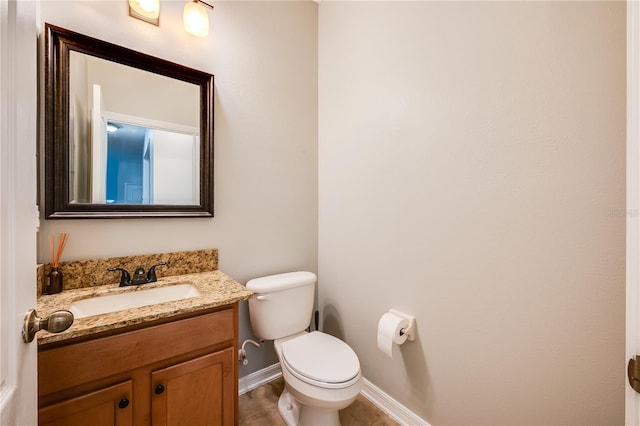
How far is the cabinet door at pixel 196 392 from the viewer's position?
1030mm

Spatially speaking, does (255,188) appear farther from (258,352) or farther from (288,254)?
(258,352)

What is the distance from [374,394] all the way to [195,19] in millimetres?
2447

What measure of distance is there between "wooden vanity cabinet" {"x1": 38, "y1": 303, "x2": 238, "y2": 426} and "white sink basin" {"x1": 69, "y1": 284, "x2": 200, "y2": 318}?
0.81 ft

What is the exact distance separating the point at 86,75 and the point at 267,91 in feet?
3.09

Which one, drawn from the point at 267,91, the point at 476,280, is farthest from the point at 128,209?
the point at 476,280

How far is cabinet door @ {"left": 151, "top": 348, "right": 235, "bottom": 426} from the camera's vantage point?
103 cm

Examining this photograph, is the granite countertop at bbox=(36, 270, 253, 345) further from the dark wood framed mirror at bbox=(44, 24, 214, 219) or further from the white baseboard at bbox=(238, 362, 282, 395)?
the white baseboard at bbox=(238, 362, 282, 395)

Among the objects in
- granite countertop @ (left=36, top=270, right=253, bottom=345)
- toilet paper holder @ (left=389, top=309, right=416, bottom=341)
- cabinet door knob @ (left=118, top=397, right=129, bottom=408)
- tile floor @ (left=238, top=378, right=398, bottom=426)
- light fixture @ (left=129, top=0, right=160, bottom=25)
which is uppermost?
light fixture @ (left=129, top=0, right=160, bottom=25)

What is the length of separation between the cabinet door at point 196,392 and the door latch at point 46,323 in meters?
0.59

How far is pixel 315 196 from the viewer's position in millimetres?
2029

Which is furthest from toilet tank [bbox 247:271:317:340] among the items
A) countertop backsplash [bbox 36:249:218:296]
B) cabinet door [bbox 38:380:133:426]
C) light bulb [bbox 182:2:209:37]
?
light bulb [bbox 182:2:209:37]

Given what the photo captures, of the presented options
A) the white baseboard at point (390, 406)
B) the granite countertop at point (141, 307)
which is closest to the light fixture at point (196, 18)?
the granite countertop at point (141, 307)

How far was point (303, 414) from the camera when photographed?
4.66 ft

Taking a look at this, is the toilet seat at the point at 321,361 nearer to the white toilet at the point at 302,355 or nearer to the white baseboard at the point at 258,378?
the white toilet at the point at 302,355
